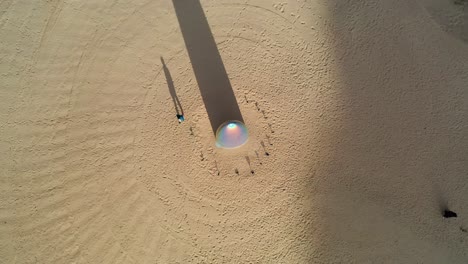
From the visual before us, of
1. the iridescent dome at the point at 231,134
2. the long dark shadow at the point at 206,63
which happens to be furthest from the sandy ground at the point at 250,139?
the iridescent dome at the point at 231,134

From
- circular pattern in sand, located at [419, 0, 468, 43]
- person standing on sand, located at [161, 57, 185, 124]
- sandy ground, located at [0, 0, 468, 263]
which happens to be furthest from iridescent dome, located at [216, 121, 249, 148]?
circular pattern in sand, located at [419, 0, 468, 43]

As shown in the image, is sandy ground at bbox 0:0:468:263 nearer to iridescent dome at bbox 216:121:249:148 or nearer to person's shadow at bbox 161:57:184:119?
person's shadow at bbox 161:57:184:119

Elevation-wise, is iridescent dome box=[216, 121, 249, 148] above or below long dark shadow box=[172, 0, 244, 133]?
below

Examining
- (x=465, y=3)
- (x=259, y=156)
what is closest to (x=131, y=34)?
(x=259, y=156)

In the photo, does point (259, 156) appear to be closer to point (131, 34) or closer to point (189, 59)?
point (189, 59)

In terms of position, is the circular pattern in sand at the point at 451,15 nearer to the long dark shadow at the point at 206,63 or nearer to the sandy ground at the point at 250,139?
the sandy ground at the point at 250,139

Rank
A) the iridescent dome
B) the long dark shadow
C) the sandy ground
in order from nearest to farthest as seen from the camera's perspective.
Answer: the iridescent dome, the sandy ground, the long dark shadow

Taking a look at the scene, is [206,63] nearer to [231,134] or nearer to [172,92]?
[172,92]

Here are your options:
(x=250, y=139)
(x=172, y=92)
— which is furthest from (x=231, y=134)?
(x=172, y=92)
